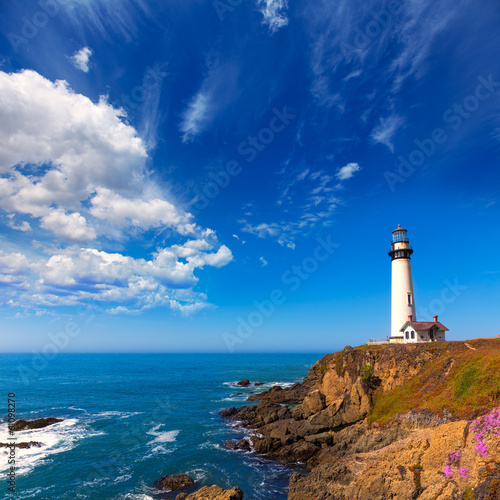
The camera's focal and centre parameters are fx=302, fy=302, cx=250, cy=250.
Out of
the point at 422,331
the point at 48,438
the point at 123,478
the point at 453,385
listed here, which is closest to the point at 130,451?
the point at 123,478

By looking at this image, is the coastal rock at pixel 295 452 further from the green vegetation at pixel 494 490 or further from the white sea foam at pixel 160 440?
the green vegetation at pixel 494 490

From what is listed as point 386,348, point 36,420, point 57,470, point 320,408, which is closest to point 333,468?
point 320,408

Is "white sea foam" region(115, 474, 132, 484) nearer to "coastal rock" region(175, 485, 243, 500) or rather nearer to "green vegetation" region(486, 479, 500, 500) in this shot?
"coastal rock" region(175, 485, 243, 500)

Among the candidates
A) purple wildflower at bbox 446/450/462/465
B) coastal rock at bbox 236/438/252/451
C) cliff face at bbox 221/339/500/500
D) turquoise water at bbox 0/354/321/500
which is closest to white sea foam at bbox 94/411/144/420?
turquoise water at bbox 0/354/321/500

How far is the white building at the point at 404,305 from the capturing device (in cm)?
4431

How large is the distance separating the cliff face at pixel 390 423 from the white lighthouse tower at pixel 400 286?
6903mm

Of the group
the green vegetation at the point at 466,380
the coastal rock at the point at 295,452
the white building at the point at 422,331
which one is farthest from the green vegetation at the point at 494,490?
the white building at the point at 422,331

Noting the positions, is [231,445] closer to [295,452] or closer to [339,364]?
[295,452]

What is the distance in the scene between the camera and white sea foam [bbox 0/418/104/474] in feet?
107

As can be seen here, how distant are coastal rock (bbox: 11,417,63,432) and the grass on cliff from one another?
45386 millimetres

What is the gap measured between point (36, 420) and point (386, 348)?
5227 cm

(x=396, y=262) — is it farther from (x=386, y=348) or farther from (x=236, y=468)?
(x=236, y=468)

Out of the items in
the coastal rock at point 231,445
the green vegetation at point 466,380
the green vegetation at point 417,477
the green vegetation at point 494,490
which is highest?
the green vegetation at point 466,380

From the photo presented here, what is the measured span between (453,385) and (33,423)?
5516 centimetres
